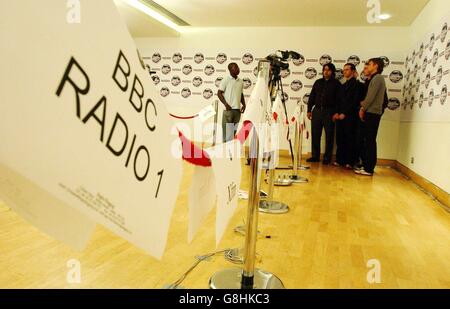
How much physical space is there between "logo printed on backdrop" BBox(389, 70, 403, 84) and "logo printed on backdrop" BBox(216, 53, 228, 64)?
2934mm

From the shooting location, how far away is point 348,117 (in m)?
5.35

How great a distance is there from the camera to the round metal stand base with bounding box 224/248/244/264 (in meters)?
1.80

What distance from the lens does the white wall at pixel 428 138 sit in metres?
3.41

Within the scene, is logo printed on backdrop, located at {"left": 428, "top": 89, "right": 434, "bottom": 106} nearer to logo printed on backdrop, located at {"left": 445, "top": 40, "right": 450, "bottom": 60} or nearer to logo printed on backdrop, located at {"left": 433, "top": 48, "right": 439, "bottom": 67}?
logo printed on backdrop, located at {"left": 433, "top": 48, "right": 439, "bottom": 67}

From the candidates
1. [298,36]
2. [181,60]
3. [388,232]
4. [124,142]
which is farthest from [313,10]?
[124,142]

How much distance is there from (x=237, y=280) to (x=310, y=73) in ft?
17.7

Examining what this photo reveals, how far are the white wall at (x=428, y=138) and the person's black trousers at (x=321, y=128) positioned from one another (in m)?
1.06

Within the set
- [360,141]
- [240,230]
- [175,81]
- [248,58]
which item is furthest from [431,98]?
[175,81]

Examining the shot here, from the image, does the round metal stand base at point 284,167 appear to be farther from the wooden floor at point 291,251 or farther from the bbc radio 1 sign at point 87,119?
the bbc radio 1 sign at point 87,119

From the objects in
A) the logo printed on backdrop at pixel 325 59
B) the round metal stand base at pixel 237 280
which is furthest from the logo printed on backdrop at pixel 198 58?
the round metal stand base at pixel 237 280

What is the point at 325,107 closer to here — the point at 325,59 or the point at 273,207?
the point at 325,59

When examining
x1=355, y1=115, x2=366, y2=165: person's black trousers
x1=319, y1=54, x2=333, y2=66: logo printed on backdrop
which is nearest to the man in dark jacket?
x1=355, y1=115, x2=366, y2=165: person's black trousers

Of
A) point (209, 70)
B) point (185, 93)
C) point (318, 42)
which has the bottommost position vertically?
point (185, 93)
